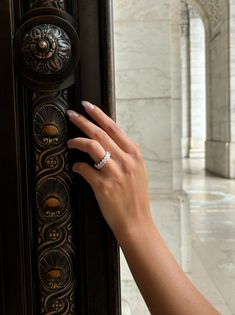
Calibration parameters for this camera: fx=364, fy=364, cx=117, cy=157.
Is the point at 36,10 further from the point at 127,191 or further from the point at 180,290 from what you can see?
the point at 180,290

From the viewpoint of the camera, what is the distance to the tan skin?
57 cm

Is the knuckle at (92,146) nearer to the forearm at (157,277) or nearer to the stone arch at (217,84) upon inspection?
the forearm at (157,277)

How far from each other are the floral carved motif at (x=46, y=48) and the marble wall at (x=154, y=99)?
1291 mm

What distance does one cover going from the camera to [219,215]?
15.9ft

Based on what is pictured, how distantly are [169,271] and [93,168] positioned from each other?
21 centimetres

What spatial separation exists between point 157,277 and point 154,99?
1440mm

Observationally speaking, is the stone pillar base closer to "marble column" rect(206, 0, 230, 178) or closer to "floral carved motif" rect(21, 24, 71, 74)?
"marble column" rect(206, 0, 230, 178)

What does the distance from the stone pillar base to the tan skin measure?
790 cm

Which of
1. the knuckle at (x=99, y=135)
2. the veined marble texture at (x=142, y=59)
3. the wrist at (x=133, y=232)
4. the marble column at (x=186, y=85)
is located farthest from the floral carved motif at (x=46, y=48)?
the marble column at (x=186, y=85)

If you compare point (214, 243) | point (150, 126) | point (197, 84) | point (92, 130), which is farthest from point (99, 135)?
point (197, 84)

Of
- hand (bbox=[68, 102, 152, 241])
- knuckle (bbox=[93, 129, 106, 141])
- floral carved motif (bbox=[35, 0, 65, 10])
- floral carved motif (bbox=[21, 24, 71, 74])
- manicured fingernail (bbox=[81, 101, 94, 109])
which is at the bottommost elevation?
hand (bbox=[68, 102, 152, 241])

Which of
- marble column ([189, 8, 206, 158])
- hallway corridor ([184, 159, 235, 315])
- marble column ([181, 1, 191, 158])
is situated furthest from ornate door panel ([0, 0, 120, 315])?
marble column ([181, 1, 191, 158])

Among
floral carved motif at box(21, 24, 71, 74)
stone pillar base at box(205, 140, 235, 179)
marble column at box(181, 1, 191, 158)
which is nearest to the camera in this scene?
floral carved motif at box(21, 24, 71, 74)

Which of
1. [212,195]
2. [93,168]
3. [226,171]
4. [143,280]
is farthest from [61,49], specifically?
[226,171]
